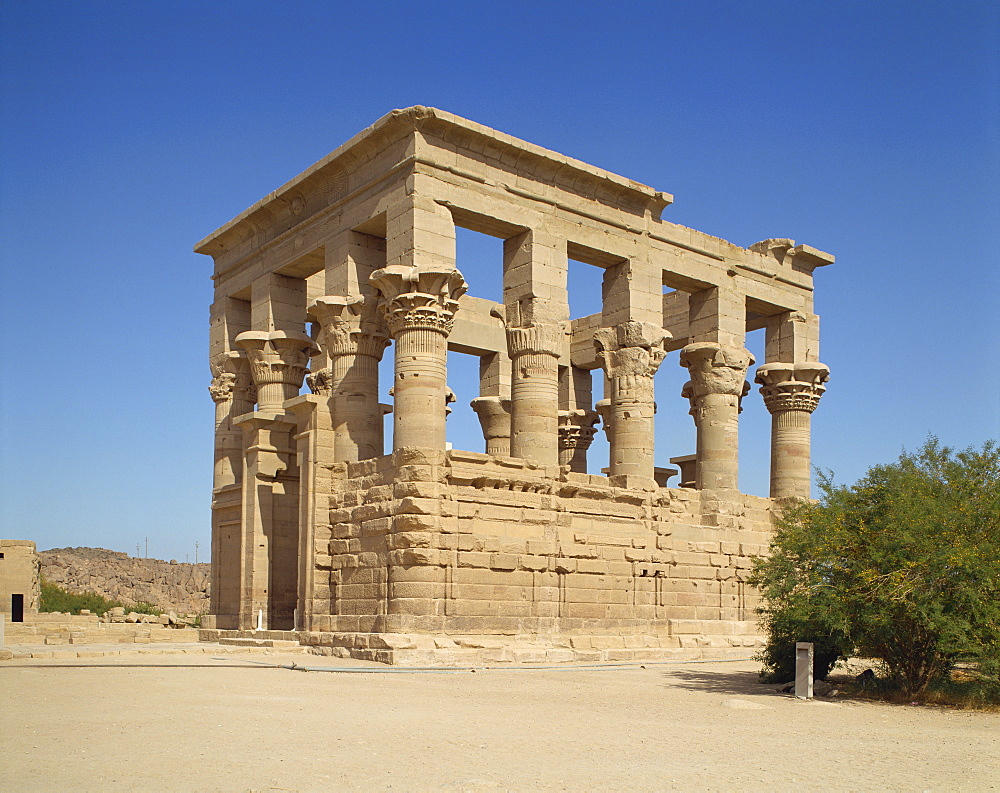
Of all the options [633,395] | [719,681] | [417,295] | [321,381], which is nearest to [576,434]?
[633,395]

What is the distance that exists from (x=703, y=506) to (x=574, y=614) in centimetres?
492

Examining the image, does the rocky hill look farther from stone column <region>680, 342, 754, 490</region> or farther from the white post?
the white post

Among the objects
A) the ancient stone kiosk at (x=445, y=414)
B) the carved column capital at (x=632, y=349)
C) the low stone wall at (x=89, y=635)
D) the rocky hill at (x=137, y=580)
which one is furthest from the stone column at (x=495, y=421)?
the rocky hill at (x=137, y=580)

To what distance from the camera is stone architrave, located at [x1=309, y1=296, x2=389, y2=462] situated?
69.3ft

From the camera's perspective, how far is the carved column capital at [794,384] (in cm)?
2678

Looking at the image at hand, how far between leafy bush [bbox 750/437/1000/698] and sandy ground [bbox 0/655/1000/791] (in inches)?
36.6

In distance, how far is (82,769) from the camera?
7.57 m

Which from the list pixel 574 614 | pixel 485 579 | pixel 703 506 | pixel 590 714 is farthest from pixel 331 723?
pixel 703 506

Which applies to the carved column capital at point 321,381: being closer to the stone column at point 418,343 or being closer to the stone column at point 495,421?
the stone column at point 418,343

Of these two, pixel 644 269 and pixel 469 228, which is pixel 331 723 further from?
pixel 644 269

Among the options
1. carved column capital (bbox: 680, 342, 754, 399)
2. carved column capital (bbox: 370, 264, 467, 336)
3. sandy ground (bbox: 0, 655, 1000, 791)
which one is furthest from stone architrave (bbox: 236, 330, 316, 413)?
sandy ground (bbox: 0, 655, 1000, 791)

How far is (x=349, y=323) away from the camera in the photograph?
21.3m

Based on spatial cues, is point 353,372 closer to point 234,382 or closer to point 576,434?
point 234,382

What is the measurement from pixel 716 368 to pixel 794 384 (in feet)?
9.02
